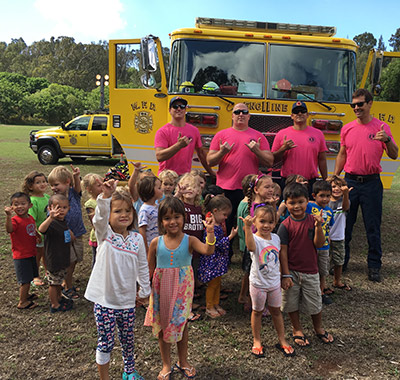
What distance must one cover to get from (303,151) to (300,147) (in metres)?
0.06

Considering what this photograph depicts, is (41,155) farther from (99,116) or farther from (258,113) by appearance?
(258,113)

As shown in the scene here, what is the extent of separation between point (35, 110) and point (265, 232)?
179 ft

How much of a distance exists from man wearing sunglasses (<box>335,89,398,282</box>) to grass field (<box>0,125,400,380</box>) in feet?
2.30

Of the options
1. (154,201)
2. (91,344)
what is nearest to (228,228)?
(154,201)

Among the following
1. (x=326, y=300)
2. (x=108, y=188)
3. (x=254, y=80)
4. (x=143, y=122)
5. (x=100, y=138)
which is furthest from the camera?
(x=100, y=138)

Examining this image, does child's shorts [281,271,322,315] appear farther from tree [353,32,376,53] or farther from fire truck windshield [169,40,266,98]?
tree [353,32,376,53]

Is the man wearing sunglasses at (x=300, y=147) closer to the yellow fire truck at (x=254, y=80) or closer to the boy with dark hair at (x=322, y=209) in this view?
the boy with dark hair at (x=322, y=209)

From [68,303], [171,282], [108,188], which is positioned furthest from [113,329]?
[68,303]

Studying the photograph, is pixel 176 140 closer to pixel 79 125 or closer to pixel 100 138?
pixel 100 138

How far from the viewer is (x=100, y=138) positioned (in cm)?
1612

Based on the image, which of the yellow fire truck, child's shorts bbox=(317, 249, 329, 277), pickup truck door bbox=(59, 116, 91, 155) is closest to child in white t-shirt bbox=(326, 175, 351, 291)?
child's shorts bbox=(317, 249, 329, 277)

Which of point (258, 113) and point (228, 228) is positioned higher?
point (258, 113)

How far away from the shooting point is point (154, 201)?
3.84 meters

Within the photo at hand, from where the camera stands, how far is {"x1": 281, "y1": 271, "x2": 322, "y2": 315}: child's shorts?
3400mm
